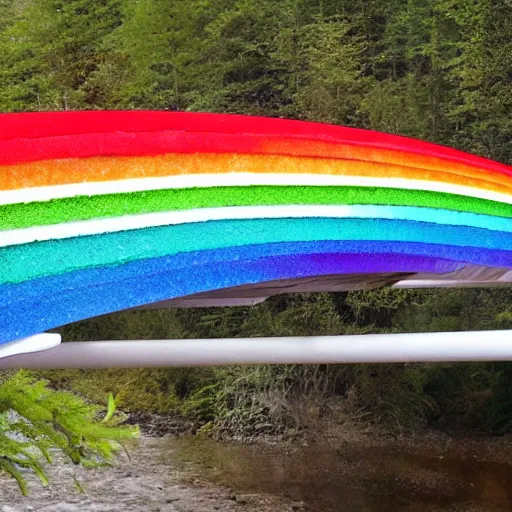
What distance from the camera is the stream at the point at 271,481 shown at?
2.08 m

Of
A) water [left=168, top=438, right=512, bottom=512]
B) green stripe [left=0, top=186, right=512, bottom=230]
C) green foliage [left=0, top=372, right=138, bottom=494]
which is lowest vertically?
water [left=168, top=438, right=512, bottom=512]

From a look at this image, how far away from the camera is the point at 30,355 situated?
2.48ft

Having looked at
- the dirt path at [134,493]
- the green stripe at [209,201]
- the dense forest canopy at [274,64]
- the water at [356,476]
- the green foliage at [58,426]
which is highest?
the dense forest canopy at [274,64]

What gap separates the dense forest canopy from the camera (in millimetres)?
2510

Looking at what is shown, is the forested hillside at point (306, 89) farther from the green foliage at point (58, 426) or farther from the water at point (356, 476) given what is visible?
the green foliage at point (58, 426)

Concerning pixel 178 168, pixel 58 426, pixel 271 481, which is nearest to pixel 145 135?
pixel 178 168

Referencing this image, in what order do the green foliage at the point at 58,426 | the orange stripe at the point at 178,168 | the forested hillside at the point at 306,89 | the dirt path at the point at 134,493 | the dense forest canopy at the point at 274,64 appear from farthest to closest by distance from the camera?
the dense forest canopy at the point at 274,64 → the forested hillside at the point at 306,89 → the dirt path at the point at 134,493 → the green foliage at the point at 58,426 → the orange stripe at the point at 178,168

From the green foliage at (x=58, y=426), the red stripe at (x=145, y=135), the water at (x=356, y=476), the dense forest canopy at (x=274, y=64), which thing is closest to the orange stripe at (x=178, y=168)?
the red stripe at (x=145, y=135)

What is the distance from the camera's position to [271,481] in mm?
2174

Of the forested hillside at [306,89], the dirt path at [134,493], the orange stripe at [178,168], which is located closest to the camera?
the orange stripe at [178,168]

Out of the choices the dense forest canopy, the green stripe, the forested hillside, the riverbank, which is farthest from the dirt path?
the green stripe

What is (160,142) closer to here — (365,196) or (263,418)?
(365,196)

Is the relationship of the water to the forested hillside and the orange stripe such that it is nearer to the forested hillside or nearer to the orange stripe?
the forested hillside

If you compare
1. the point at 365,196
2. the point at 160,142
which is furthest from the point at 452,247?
the point at 160,142
